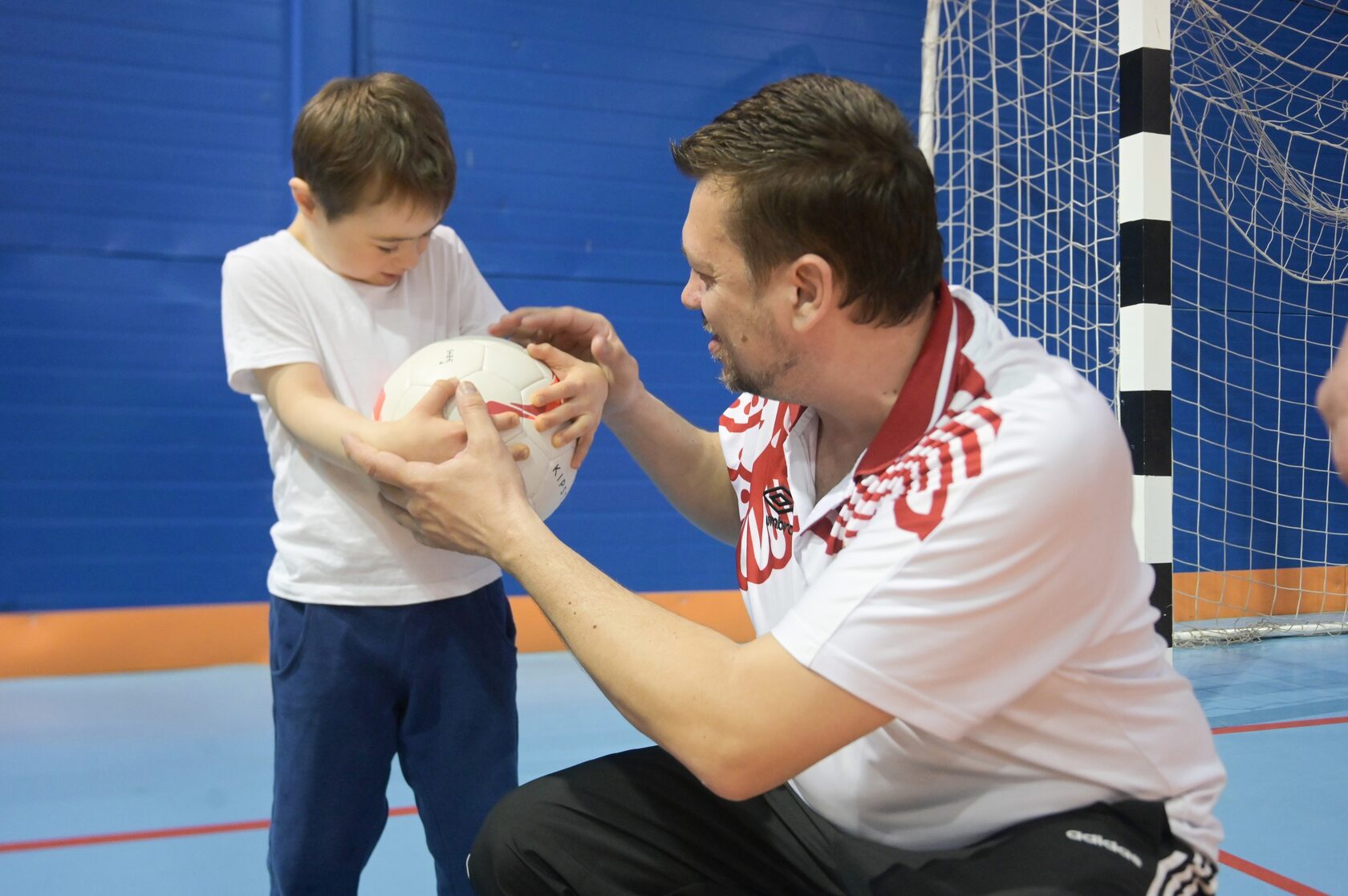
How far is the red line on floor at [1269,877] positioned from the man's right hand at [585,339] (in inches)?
61.9

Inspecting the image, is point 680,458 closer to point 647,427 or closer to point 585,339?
point 647,427

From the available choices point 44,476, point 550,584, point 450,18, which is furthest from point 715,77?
point 550,584

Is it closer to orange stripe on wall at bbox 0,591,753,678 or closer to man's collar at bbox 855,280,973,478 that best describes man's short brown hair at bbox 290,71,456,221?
man's collar at bbox 855,280,973,478

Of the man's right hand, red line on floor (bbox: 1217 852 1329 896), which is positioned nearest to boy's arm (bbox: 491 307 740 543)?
the man's right hand

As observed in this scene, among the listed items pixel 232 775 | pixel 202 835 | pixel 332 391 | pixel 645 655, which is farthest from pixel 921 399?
pixel 232 775

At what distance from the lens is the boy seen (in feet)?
4.69

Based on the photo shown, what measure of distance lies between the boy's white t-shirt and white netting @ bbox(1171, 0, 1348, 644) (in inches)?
170

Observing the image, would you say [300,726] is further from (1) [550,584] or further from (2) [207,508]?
(2) [207,508]

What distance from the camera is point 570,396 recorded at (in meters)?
1.47

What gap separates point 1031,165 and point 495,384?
3.92 m

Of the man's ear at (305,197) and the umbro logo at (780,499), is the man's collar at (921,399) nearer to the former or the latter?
the umbro logo at (780,499)

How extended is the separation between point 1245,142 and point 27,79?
16.7 ft

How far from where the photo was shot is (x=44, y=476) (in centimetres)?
352

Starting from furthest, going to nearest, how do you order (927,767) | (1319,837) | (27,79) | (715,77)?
(715,77) < (27,79) < (1319,837) < (927,767)
